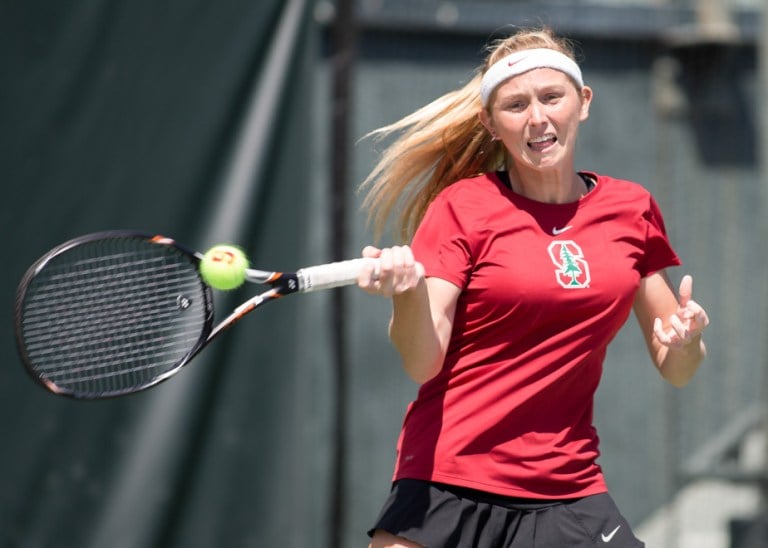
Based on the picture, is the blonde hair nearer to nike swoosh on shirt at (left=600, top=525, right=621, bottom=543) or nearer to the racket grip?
the racket grip

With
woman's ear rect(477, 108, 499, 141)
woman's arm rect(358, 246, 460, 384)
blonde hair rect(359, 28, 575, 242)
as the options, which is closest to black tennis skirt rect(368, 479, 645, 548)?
woman's arm rect(358, 246, 460, 384)

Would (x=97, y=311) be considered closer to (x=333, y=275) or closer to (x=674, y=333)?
(x=333, y=275)

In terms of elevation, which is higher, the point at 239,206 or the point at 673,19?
the point at 673,19

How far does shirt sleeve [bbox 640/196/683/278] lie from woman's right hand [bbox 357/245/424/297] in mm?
620

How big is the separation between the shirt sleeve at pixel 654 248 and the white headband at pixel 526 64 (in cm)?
34

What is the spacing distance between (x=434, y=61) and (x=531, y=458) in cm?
280

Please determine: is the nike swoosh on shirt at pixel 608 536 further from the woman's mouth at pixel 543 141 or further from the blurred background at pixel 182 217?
the blurred background at pixel 182 217

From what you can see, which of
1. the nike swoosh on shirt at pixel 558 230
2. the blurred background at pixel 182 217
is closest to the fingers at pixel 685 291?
the nike swoosh on shirt at pixel 558 230

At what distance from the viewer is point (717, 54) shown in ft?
18.1

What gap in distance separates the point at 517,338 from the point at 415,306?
25 cm

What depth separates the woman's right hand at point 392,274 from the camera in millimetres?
2350

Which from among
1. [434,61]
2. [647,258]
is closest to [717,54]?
[434,61]

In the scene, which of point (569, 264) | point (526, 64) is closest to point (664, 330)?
point (569, 264)

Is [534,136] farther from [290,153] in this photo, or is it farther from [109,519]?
[109,519]
